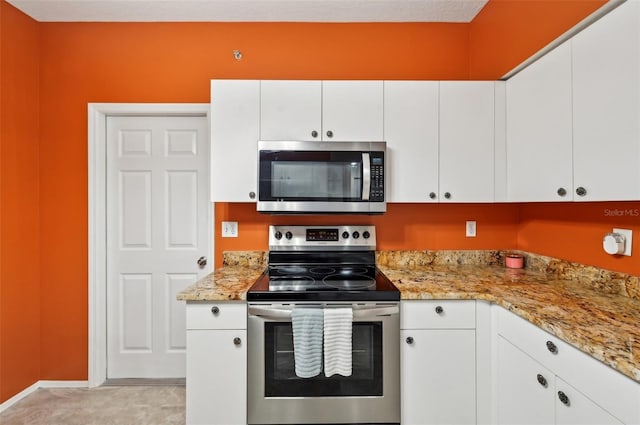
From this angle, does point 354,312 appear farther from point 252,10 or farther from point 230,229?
point 252,10

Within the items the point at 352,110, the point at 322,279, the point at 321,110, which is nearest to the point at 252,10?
the point at 321,110

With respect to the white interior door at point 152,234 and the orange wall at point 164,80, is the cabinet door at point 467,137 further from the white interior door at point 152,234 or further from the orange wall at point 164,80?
the white interior door at point 152,234

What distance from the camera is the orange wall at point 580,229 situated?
1.49 m

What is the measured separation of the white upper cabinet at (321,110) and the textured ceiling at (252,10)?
2.11ft

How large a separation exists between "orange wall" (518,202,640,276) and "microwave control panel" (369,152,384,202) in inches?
41.5

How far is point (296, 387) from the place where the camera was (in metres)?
1.68

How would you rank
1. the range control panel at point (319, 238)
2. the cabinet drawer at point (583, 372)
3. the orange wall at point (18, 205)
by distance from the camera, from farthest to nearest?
1. the range control panel at point (319, 238)
2. the orange wall at point (18, 205)
3. the cabinet drawer at point (583, 372)

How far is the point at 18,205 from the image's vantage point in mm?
2223

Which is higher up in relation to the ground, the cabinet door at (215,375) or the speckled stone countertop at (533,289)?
the speckled stone countertop at (533,289)

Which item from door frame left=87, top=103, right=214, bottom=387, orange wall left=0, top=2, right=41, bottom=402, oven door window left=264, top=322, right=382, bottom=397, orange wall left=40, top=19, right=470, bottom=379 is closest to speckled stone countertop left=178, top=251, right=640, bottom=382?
oven door window left=264, top=322, right=382, bottom=397

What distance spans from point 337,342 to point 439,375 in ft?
1.92

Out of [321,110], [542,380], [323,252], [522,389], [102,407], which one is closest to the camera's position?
[542,380]

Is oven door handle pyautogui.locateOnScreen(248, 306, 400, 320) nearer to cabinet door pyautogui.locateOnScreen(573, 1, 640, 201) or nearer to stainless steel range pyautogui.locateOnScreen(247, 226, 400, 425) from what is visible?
stainless steel range pyautogui.locateOnScreen(247, 226, 400, 425)

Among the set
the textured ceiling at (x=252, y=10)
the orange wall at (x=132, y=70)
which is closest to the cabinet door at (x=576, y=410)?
the orange wall at (x=132, y=70)
